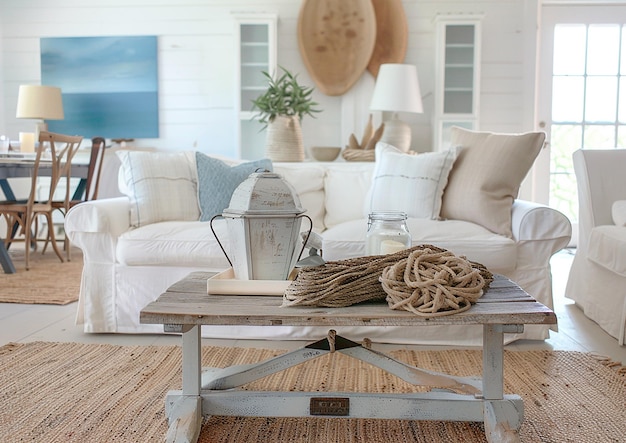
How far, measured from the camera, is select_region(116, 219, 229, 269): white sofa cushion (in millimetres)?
2660

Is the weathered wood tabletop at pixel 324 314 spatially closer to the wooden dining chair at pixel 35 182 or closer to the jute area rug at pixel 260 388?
the jute area rug at pixel 260 388

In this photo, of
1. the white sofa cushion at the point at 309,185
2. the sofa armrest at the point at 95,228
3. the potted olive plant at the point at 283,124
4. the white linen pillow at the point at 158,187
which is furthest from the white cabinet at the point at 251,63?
the sofa armrest at the point at 95,228

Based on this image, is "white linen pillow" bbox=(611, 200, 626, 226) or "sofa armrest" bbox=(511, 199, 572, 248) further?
"white linen pillow" bbox=(611, 200, 626, 226)

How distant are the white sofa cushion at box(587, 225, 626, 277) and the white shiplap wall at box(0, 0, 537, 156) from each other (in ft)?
7.87

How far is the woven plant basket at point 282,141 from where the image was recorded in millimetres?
3881

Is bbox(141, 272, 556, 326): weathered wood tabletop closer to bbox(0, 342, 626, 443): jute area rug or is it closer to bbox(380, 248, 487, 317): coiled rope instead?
bbox(380, 248, 487, 317): coiled rope

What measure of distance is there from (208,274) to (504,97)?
3.95m

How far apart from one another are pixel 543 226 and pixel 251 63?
314 cm

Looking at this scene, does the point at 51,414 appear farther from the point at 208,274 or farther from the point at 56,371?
the point at 208,274

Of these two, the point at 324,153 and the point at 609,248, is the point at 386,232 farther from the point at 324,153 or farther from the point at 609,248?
the point at 324,153

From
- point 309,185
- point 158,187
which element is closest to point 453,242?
point 309,185

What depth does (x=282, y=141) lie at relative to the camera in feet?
12.7

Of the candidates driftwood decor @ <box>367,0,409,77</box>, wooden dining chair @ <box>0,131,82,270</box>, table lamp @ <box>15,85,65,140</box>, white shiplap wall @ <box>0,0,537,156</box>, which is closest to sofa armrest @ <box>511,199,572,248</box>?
white shiplap wall @ <box>0,0,537,156</box>

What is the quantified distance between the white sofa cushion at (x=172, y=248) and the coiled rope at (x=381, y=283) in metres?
1.11
